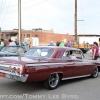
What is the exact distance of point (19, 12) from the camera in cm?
1947

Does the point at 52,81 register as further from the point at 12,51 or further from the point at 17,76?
the point at 12,51

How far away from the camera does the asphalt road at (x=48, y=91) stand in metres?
5.75

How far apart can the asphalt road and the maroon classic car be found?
344 millimetres

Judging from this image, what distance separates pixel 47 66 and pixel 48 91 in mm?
793

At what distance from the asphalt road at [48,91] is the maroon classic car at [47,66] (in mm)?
344

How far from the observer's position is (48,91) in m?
6.41

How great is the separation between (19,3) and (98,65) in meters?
12.6

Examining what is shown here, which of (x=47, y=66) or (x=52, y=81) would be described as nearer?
(x=47, y=66)

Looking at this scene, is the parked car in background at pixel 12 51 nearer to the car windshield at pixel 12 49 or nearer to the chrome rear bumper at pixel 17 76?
the car windshield at pixel 12 49

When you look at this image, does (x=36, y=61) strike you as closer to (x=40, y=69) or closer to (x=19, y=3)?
(x=40, y=69)

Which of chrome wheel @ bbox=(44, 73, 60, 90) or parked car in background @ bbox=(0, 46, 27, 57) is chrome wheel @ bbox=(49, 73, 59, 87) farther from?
parked car in background @ bbox=(0, 46, 27, 57)

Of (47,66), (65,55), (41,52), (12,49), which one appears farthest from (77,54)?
(12,49)

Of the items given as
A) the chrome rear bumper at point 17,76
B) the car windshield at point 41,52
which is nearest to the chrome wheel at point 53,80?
the car windshield at point 41,52

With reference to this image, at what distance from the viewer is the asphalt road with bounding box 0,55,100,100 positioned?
227 inches
